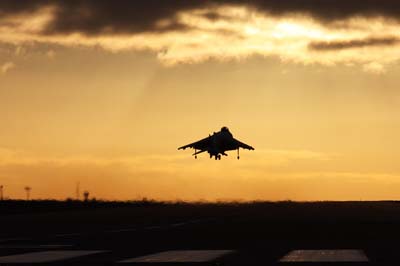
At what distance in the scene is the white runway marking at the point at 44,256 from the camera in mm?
28562

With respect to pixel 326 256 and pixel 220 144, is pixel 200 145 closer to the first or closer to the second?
pixel 220 144

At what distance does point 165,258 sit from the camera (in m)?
28.7

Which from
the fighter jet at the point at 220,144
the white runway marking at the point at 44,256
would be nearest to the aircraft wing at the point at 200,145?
the fighter jet at the point at 220,144

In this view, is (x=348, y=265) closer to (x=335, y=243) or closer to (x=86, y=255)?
(x=86, y=255)

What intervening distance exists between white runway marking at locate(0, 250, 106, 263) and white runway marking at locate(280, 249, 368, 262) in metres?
7.63

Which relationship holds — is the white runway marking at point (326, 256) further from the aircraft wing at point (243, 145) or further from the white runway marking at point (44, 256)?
the aircraft wing at point (243, 145)

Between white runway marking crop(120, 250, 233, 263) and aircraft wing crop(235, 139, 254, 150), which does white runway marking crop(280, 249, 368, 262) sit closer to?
white runway marking crop(120, 250, 233, 263)

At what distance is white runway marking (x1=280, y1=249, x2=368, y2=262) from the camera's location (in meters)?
27.3

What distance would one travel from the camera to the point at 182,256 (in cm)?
2959

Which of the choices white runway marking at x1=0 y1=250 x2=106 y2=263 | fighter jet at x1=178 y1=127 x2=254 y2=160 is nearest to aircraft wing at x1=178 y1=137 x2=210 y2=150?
fighter jet at x1=178 y1=127 x2=254 y2=160

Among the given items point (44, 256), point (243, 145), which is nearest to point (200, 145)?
point (243, 145)

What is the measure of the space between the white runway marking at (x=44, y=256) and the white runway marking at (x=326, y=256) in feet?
25.0

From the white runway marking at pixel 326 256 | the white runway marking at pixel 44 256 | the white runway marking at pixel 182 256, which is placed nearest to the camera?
the white runway marking at pixel 326 256

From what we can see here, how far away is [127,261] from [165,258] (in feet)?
6.00
